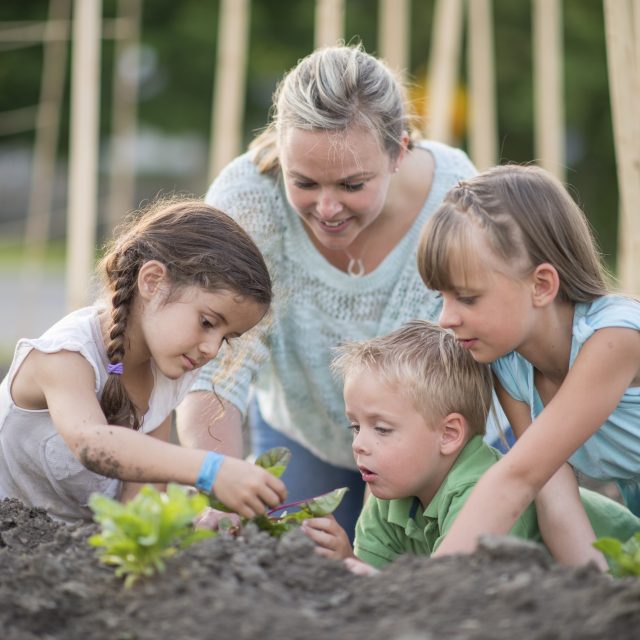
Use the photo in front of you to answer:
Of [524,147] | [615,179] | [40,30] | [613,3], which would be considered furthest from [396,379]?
[615,179]

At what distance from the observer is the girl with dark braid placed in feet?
8.93

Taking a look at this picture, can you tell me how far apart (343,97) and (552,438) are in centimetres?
117

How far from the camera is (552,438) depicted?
2416 mm

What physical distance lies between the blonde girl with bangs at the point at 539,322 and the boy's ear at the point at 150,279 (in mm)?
675

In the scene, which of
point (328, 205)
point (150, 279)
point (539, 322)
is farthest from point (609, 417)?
point (150, 279)

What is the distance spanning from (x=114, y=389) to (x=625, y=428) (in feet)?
4.34

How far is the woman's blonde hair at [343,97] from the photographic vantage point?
3012 millimetres

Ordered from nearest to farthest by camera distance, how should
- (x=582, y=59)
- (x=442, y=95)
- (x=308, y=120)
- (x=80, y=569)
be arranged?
1. (x=80, y=569)
2. (x=308, y=120)
3. (x=442, y=95)
4. (x=582, y=59)

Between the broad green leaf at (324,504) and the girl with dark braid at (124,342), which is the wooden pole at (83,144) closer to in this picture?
the girl with dark braid at (124,342)

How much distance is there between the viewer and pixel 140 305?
2848mm

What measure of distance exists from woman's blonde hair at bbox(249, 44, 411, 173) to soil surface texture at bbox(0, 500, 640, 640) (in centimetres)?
127

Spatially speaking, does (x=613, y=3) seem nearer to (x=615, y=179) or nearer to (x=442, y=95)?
(x=442, y=95)

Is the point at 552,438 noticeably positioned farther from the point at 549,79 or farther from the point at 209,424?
the point at 549,79

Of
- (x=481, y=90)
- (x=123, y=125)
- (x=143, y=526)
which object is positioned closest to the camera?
(x=143, y=526)
